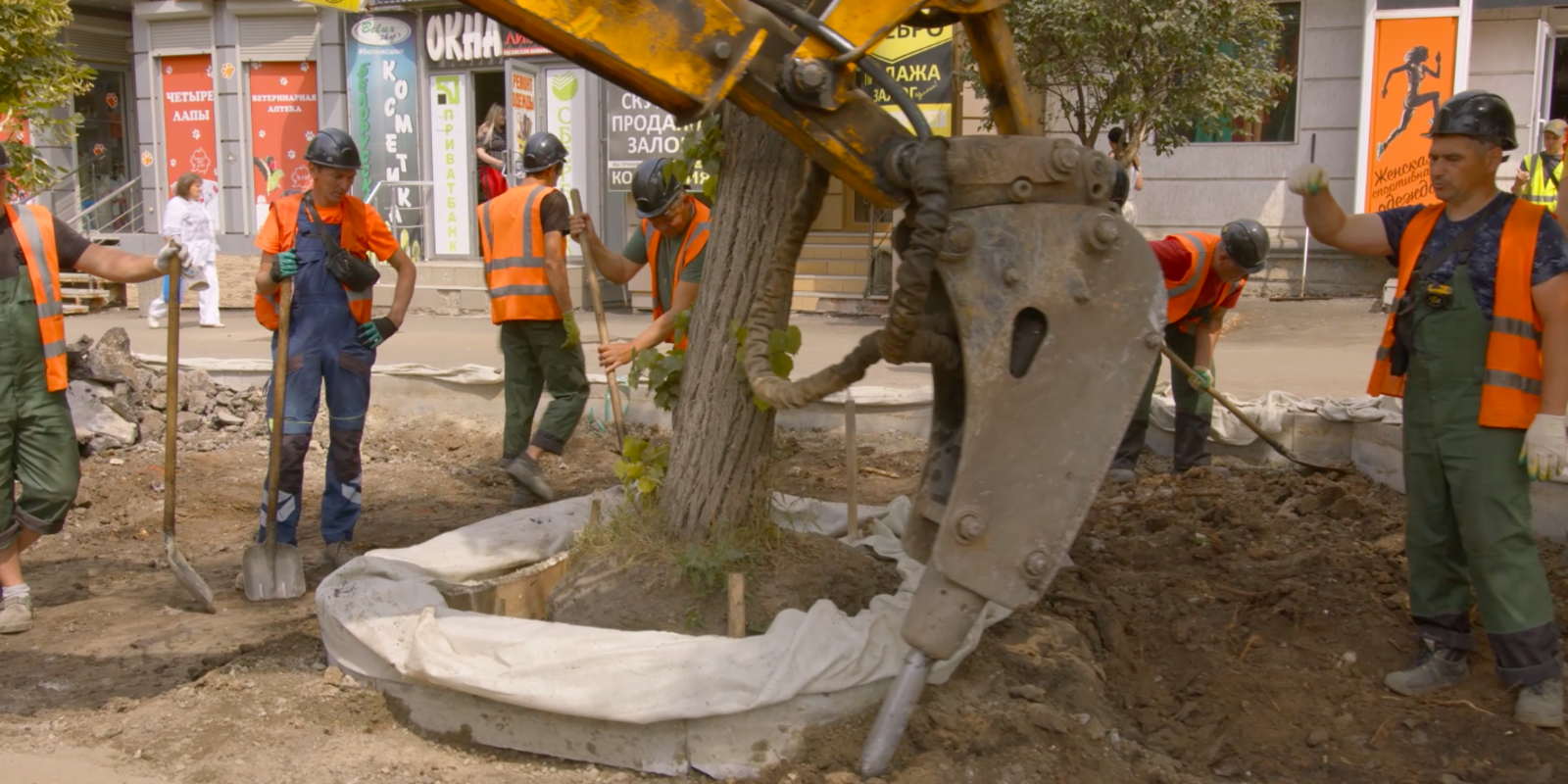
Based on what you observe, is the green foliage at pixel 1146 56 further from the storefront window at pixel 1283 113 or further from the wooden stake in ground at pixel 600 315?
the wooden stake in ground at pixel 600 315

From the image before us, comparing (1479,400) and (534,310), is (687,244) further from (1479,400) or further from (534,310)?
(1479,400)

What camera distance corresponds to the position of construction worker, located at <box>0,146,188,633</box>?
14.3 feet

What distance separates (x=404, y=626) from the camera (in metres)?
3.41

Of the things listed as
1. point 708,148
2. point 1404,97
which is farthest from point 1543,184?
point 708,148

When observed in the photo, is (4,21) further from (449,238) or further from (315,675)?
(449,238)

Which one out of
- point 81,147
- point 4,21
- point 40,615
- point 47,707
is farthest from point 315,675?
point 81,147

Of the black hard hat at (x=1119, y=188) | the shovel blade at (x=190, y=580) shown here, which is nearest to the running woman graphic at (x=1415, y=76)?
the black hard hat at (x=1119, y=188)

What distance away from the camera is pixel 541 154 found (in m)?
6.16

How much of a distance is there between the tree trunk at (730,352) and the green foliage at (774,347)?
22mm

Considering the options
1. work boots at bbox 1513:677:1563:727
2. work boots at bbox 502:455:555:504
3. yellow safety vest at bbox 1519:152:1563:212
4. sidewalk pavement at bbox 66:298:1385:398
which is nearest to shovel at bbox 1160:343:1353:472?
sidewalk pavement at bbox 66:298:1385:398

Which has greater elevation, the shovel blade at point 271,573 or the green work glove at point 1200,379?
the green work glove at point 1200,379

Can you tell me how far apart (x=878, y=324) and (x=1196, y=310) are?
6331 mm

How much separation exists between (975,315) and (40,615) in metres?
3.72

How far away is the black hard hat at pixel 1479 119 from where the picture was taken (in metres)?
3.50
